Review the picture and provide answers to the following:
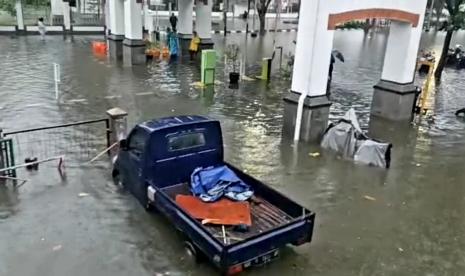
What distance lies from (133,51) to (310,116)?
13253 mm

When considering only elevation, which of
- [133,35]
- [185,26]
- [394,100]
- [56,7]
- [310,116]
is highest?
[56,7]

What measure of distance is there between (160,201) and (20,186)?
3.69 meters

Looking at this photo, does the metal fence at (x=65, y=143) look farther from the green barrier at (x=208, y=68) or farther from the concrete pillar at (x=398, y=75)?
the concrete pillar at (x=398, y=75)

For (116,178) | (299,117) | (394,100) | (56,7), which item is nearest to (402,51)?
(394,100)

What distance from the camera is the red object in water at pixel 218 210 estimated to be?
281 inches

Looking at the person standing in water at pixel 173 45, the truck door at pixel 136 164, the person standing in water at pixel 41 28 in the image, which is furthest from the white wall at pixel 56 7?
the truck door at pixel 136 164

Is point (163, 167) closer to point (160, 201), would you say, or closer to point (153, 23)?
point (160, 201)

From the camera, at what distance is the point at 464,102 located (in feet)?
63.5

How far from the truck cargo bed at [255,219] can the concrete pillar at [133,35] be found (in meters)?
16.1

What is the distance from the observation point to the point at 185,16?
88.6ft

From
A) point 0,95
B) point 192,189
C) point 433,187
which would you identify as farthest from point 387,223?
point 0,95

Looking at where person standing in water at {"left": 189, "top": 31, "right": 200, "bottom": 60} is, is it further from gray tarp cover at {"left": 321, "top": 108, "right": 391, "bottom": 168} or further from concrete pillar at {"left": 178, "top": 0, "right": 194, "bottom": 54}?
gray tarp cover at {"left": 321, "top": 108, "right": 391, "bottom": 168}

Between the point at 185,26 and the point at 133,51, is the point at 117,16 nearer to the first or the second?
the point at 133,51

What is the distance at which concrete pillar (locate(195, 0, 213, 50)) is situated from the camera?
2647 cm
